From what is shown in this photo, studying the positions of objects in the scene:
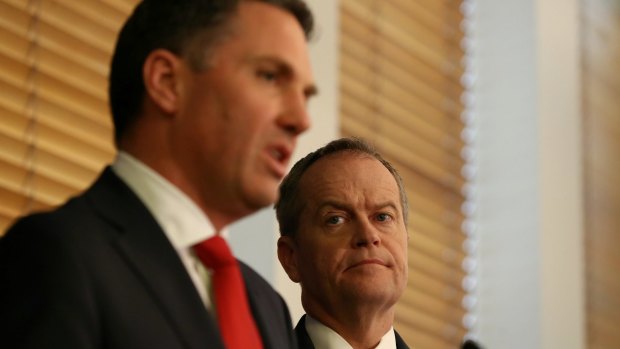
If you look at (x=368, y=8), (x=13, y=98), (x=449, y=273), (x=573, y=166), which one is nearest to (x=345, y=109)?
(x=368, y=8)

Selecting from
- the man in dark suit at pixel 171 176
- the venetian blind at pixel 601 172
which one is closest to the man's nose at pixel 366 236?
the man in dark suit at pixel 171 176

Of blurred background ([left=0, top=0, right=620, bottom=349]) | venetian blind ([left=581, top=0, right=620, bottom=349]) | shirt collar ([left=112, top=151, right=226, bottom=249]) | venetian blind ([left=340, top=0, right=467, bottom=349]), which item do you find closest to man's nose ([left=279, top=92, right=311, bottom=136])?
shirt collar ([left=112, top=151, right=226, bottom=249])

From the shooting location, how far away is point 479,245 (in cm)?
402

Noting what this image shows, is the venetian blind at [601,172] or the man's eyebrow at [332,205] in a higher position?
the venetian blind at [601,172]

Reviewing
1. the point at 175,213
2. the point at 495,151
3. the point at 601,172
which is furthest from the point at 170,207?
the point at 601,172

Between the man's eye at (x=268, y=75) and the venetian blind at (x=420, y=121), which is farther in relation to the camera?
the venetian blind at (x=420, y=121)

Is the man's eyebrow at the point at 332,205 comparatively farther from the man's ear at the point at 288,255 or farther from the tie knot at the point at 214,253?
the tie knot at the point at 214,253

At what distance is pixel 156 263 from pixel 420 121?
265 centimetres

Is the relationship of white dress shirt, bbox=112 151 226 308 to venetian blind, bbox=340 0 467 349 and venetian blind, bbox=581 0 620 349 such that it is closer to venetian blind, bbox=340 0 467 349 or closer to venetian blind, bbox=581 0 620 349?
venetian blind, bbox=340 0 467 349

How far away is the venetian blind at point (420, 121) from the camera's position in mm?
3537

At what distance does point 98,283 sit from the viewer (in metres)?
1.17

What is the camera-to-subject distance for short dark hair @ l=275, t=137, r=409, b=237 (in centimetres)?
193

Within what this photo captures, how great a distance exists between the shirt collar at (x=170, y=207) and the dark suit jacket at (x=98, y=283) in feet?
0.04

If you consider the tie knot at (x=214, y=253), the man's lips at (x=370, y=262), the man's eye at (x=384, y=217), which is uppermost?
the man's eye at (x=384, y=217)
